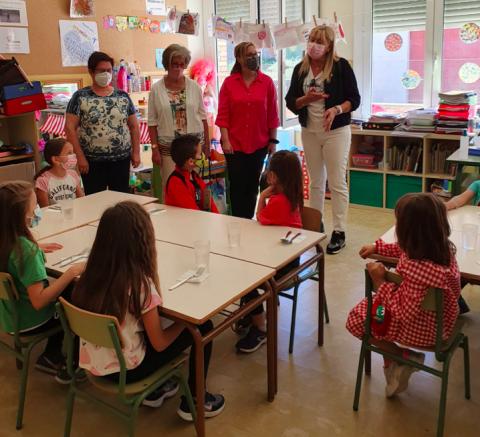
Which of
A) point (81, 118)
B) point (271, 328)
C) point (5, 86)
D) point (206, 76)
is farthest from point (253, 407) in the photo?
point (206, 76)

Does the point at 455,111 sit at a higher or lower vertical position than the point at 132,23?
lower

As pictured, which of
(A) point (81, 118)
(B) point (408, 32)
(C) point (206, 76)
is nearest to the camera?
(A) point (81, 118)

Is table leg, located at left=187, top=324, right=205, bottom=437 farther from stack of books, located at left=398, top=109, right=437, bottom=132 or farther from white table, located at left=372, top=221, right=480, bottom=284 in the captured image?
stack of books, located at left=398, top=109, right=437, bottom=132

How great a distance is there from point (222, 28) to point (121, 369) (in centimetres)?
426

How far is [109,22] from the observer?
5.27 metres

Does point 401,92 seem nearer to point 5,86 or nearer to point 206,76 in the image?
point 206,76

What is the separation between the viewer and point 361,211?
5207 mm

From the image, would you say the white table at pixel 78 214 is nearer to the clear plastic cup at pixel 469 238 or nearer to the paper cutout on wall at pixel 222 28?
the clear plastic cup at pixel 469 238

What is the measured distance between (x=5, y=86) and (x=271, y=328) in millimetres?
2920

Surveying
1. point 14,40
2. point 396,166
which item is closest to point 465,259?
point 396,166

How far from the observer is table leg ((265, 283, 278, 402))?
2.24 meters

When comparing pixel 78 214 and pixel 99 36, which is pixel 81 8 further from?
pixel 78 214

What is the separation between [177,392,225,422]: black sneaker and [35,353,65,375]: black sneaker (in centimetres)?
68

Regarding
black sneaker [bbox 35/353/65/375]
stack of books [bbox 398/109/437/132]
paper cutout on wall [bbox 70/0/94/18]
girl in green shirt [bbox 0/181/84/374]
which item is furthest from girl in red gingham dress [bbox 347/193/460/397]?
paper cutout on wall [bbox 70/0/94/18]
